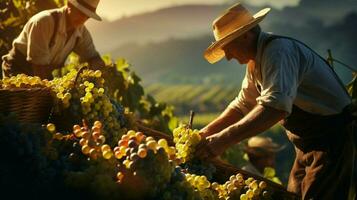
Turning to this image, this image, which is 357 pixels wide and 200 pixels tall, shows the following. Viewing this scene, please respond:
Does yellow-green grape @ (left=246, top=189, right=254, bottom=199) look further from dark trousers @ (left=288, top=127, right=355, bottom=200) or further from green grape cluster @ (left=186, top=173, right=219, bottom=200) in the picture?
dark trousers @ (left=288, top=127, right=355, bottom=200)

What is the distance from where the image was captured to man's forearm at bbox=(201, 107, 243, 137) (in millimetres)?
3881

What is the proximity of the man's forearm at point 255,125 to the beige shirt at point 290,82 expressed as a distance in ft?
0.16

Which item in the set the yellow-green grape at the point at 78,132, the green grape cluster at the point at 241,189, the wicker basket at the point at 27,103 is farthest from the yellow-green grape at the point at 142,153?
the wicker basket at the point at 27,103

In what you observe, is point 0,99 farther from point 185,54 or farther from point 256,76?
point 185,54

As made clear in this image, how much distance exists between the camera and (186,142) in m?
3.21

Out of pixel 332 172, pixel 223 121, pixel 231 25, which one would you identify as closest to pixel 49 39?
pixel 223 121

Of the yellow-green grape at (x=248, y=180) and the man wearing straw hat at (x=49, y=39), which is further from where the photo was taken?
the man wearing straw hat at (x=49, y=39)

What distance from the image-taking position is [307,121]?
3.76 meters

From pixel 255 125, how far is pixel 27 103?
42.5 inches

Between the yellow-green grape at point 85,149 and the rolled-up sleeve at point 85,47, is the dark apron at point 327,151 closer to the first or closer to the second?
the yellow-green grape at point 85,149

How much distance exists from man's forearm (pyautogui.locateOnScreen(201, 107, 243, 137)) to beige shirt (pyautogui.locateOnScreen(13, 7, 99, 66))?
1.37 m

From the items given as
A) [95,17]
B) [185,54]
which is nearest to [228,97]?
[185,54]

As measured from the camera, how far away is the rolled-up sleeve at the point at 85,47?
5.25 metres

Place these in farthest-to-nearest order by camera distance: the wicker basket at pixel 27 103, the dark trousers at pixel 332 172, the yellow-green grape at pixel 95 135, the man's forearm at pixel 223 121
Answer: the man's forearm at pixel 223 121 → the dark trousers at pixel 332 172 → the wicker basket at pixel 27 103 → the yellow-green grape at pixel 95 135
